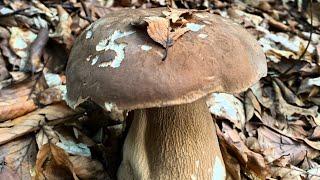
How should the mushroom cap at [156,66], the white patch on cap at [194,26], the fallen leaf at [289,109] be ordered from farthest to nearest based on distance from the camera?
the fallen leaf at [289,109] → the white patch on cap at [194,26] → the mushroom cap at [156,66]

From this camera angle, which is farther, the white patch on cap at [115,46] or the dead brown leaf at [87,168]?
the dead brown leaf at [87,168]

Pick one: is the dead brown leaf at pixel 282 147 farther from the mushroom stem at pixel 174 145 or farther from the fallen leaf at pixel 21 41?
the fallen leaf at pixel 21 41

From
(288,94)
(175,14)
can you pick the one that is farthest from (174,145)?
(288,94)

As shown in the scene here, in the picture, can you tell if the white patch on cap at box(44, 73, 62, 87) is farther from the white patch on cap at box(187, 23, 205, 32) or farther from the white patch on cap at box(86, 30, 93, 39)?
the white patch on cap at box(187, 23, 205, 32)

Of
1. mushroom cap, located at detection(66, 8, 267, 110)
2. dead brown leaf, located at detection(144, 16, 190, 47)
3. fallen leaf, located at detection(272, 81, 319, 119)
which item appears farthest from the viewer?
fallen leaf, located at detection(272, 81, 319, 119)

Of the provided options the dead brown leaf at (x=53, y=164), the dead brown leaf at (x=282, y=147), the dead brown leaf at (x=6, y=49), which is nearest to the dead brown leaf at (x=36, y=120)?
the dead brown leaf at (x=53, y=164)

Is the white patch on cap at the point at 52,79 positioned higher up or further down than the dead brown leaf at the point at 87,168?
higher up

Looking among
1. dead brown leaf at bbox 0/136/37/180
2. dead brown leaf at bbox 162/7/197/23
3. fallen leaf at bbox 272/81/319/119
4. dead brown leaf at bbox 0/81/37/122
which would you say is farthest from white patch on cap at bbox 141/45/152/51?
fallen leaf at bbox 272/81/319/119

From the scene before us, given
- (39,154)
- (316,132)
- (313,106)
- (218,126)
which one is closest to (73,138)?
(39,154)
